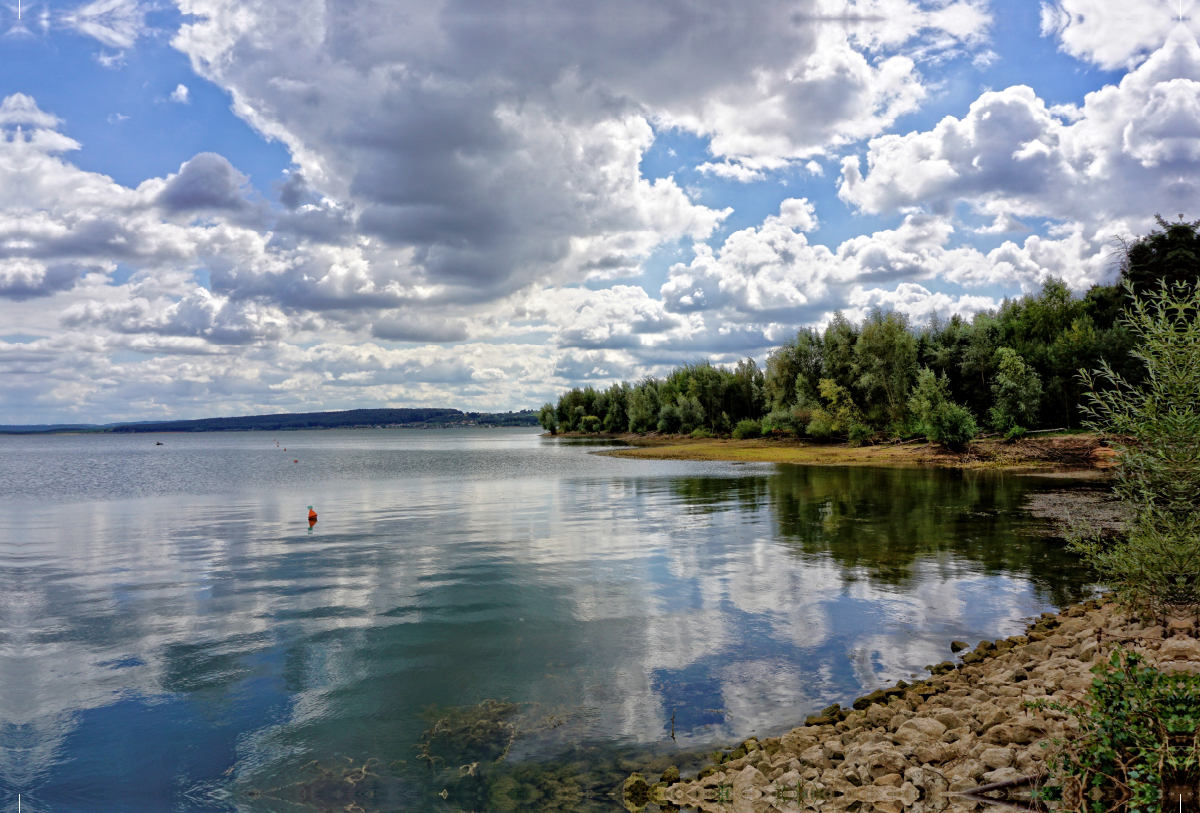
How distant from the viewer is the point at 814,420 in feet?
303

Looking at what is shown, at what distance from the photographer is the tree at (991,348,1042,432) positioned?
234ft

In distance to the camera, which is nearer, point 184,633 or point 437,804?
point 437,804

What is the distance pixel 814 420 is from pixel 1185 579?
8211 cm

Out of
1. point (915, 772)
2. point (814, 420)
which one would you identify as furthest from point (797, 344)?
point (915, 772)

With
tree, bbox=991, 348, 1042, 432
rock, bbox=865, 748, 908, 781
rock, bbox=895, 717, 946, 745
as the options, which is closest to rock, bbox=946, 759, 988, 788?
rock, bbox=865, 748, 908, 781

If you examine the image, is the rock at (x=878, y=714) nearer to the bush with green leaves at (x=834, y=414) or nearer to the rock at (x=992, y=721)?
the rock at (x=992, y=721)

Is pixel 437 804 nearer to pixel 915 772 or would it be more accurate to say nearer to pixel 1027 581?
pixel 915 772

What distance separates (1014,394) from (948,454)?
41.4ft

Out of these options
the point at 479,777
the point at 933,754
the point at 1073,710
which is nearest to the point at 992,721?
the point at 933,754

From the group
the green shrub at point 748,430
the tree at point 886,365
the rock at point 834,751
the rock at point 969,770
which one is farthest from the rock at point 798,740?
the green shrub at point 748,430

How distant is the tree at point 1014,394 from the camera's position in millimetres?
71438

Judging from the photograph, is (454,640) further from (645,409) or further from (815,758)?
(645,409)

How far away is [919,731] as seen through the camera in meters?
9.59

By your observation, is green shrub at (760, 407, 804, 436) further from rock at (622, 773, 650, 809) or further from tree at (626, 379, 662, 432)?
rock at (622, 773, 650, 809)
